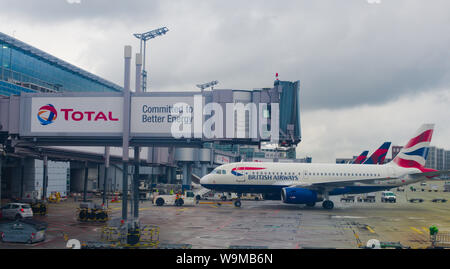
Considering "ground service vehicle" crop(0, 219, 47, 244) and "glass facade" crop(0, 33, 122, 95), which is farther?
"glass facade" crop(0, 33, 122, 95)

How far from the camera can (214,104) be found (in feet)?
88.0

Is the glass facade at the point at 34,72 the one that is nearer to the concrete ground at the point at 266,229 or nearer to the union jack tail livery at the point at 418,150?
the concrete ground at the point at 266,229

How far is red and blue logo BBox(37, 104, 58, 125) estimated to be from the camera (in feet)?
91.3

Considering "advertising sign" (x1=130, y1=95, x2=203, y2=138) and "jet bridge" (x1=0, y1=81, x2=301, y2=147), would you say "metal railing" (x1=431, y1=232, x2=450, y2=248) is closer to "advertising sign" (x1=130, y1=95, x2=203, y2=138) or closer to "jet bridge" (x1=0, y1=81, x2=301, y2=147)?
"jet bridge" (x1=0, y1=81, x2=301, y2=147)

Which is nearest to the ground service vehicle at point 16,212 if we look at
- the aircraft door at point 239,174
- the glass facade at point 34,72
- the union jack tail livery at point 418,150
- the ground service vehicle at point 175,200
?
the ground service vehicle at point 175,200

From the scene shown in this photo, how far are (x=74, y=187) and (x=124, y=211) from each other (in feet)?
244

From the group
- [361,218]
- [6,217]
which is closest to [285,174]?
[361,218]

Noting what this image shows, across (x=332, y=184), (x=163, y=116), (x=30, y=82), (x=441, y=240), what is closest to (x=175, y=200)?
(x=332, y=184)

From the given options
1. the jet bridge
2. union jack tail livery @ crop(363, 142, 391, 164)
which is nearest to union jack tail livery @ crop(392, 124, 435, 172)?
union jack tail livery @ crop(363, 142, 391, 164)

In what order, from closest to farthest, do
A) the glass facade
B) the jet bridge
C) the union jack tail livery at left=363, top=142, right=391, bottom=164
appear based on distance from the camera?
the jet bridge
the union jack tail livery at left=363, top=142, right=391, bottom=164
the glass facade

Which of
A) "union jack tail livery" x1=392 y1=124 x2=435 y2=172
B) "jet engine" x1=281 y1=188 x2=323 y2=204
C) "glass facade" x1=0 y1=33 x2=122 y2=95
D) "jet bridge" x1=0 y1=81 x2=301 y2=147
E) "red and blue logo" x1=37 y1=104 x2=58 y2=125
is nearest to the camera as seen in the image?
"jet bridge" x1=0 y1=81 x2=301 y2=147

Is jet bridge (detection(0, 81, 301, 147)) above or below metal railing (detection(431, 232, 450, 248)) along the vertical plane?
above

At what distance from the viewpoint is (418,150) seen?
5497cm

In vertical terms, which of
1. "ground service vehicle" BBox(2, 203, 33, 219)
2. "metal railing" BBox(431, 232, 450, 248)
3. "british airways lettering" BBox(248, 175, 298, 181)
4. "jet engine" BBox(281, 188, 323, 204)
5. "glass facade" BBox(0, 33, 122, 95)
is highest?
"glass facade" BBox(0, 33, 122, 95)
